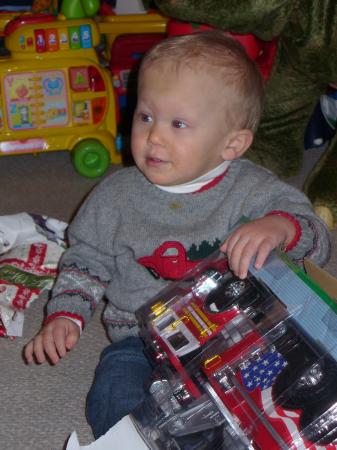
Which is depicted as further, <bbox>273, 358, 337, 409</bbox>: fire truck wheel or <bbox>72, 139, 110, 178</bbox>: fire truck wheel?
<bbox>72, 139, 110, 178</bbox>: fire truck wheel

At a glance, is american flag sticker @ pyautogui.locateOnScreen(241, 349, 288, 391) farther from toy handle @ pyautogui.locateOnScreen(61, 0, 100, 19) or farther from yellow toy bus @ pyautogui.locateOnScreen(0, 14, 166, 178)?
toy handle @ pyautogui.locateOnScreen(61, 0, 100, 19)

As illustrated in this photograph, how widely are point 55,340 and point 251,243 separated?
0.27 metres

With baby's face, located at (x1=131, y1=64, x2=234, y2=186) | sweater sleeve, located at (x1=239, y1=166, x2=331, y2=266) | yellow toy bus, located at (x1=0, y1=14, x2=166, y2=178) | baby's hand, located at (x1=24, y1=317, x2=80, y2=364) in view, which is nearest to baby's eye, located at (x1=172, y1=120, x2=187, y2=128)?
baby's face, located at (x1=131, y1=64, x2=234, y2=186)

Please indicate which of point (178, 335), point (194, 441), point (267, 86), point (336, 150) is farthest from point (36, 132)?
point (194, 441)

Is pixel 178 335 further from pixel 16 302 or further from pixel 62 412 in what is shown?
pixel 16 302

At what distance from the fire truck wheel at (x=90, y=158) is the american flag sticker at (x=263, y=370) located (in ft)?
2.84

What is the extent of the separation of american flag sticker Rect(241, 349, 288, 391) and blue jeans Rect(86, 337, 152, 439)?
189mm

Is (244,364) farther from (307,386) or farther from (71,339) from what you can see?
(71,339)

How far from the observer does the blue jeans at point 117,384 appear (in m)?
0.83

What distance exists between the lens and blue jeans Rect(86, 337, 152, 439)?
0.83 meters

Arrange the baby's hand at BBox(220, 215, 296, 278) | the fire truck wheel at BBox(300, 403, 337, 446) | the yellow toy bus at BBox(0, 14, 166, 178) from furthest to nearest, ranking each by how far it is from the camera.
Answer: the yellow toy bus at BBox(0, 14, 166, 178) → the baby's hand at BBox(220, 215, 296, 278) → the fire truck wheel at BBox(300, 403, 337, 446)

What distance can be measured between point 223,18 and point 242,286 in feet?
1.82

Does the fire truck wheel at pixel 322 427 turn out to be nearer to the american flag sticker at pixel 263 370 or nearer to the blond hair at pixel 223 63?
the american flag sticker at pixel 263 370

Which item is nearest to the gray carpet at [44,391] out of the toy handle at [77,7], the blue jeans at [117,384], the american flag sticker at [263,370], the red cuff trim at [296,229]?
the blue jeans at [117,384]
